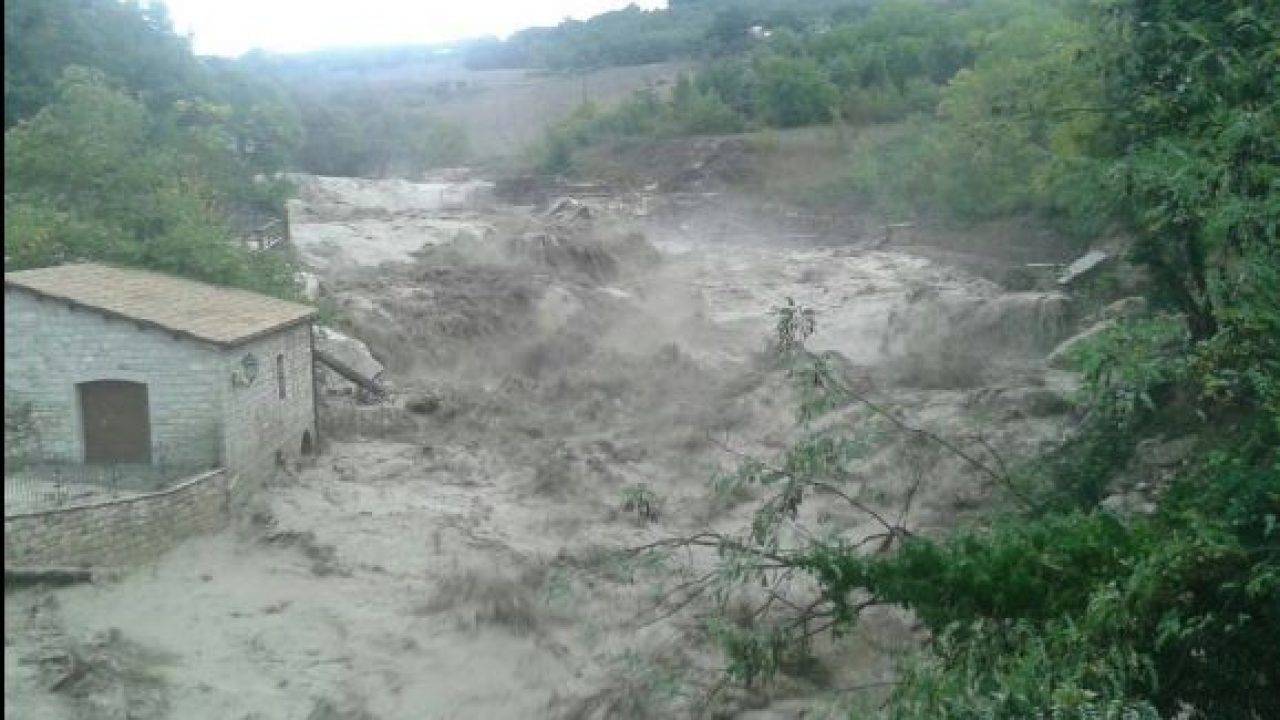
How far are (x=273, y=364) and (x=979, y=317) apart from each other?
1720 cm

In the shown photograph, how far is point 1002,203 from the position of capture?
38656mm

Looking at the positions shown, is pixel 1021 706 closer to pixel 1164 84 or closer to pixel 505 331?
pixel 1164 84

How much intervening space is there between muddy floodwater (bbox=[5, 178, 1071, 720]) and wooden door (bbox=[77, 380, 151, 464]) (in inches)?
71.9

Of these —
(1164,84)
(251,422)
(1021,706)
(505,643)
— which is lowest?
(505,643)

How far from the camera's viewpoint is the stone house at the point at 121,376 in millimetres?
16719

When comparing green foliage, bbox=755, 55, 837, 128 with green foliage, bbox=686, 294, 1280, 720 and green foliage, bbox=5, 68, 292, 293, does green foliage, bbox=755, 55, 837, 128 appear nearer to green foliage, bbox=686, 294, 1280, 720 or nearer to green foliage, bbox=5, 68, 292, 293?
green foliage, bbox=5, 68, 292, 293

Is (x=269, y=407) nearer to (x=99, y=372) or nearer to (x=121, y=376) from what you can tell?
(x=121, y=376)

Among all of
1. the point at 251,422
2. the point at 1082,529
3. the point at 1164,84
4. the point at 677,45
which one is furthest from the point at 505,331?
the point at 677,45

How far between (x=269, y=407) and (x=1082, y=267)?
1996 cm

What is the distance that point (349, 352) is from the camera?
25609mm

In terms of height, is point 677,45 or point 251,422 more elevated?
point 677,45

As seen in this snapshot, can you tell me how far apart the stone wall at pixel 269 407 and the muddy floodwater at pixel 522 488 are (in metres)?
0.58

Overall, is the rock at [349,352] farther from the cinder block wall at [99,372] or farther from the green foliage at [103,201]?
the cinder block wall at [99,372]

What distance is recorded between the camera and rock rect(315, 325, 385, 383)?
24.8 meters
